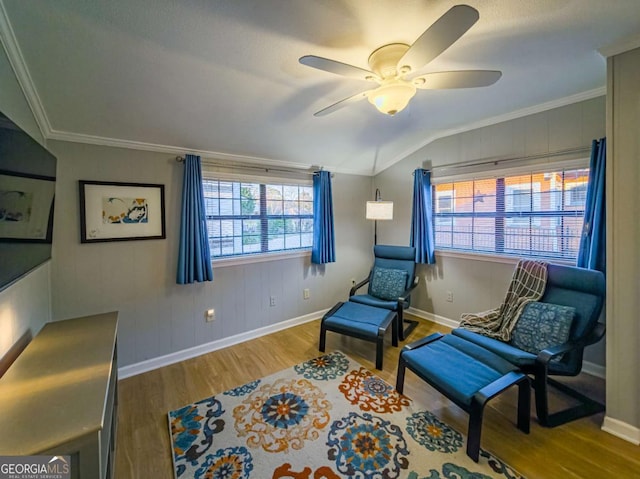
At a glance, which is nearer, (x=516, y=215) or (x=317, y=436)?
(x=317, y=436)

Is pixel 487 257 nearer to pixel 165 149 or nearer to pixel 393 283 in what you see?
pixel 393 283

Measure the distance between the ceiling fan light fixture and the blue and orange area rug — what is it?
7.02ft

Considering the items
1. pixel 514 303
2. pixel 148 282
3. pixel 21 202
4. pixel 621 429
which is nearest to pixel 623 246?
pixel 514 303

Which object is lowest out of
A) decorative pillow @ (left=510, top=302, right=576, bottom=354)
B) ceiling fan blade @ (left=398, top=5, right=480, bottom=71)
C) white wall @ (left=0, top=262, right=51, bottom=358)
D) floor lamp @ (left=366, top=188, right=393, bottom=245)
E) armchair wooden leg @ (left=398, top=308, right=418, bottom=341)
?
armchair wooden leg @ (left=398, top=308, right=418, bottom=341)

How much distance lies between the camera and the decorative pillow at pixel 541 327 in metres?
2.12

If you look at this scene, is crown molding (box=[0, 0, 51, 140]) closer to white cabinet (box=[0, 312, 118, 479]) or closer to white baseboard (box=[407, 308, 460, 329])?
white cabinet (box=[0, 312, 118, 479])

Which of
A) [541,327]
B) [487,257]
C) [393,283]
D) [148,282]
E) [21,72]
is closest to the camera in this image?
[21,72]

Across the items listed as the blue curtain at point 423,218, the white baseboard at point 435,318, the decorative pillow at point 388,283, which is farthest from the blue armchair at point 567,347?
the blue curtain at point 423,218

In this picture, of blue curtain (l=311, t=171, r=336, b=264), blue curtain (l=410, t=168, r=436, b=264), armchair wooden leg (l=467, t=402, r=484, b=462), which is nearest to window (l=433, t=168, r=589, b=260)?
blue curtain (l=410, t=168, r=436, b=264)

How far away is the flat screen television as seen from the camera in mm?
1016

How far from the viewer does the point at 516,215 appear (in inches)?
119

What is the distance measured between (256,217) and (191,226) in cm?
85

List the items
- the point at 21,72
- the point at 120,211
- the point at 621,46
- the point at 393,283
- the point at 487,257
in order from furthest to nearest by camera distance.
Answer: the point at 393,283 < the point at 487,257 < the point at 120,211 < the point at 621,46 < the point at 21,72

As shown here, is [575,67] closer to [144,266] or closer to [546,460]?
[546,460]
